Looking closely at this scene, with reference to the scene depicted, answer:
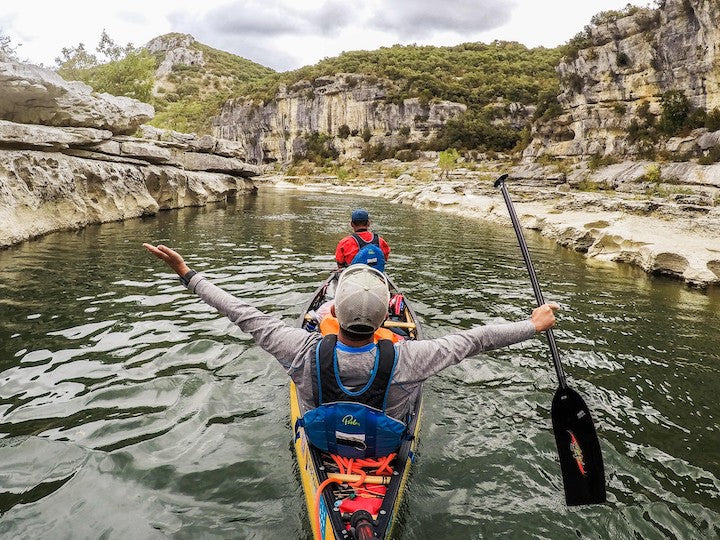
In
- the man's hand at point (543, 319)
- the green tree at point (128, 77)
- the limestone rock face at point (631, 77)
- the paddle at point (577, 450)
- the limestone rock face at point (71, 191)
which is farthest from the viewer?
the green tree at point (128, 77)

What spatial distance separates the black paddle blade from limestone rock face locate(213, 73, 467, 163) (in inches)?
2894

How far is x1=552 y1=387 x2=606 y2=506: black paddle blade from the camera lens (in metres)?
2.73

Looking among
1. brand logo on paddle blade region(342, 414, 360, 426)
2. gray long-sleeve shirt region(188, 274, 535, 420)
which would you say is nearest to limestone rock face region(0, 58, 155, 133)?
gray long-sleeve shirt region(188, 274, 535, 420)

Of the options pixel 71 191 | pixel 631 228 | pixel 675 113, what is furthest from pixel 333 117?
pixel 631 228

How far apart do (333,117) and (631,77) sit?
52.9 m

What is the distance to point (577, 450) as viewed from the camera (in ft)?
9.34

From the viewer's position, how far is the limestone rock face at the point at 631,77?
92.0 feet

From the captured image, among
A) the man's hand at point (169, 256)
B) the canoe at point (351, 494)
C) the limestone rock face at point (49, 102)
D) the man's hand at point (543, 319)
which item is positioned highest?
the limestone rock face at point (49, 102)

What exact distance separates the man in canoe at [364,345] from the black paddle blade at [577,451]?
34.5 inches

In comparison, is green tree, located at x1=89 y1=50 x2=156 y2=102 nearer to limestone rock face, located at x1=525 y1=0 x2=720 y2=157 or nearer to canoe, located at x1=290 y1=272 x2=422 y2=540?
limestone rock face, located at x1=525 y1=0 x2=720 y2=157

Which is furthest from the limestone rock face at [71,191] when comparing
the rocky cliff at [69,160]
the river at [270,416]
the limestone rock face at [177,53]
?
the limestone rock face at [177,53]

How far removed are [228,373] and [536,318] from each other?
3.61 metres

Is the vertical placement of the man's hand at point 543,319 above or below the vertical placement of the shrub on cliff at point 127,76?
below

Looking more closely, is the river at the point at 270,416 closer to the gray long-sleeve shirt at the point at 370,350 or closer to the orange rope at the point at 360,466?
the orange rope at the point at 360,466
